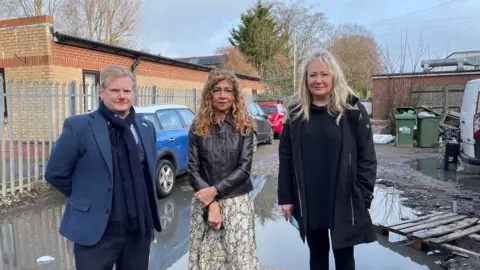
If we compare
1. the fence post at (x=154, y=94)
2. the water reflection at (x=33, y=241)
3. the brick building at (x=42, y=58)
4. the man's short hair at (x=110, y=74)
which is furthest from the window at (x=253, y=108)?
the man's short hair at (x=110, y=74)

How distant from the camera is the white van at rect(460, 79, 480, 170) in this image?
7.23 meters

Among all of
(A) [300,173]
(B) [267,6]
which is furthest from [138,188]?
(B) [267,6]

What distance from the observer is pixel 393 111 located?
15.6 meters

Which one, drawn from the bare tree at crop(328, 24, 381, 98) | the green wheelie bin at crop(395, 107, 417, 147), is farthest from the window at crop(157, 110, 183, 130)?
the bare tree at crop(328, 24, 381, 98)

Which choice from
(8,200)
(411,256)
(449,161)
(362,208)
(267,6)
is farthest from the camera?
(267,6)

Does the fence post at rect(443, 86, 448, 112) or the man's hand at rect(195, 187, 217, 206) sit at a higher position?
the fence post at rect(443, 86, 448, 112)

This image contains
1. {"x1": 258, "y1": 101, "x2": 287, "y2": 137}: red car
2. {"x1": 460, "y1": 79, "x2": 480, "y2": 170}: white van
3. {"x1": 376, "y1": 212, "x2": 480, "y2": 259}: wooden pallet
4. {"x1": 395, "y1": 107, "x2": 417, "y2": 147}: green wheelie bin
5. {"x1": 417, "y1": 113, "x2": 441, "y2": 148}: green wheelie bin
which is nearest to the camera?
{"x1": 376, "y1": 212, "x2": 480, "y2": 259}: wooden pallet

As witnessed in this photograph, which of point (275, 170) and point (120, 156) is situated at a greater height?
point (120, 156)

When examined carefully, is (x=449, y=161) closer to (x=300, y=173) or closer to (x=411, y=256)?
(x=411, y=256)

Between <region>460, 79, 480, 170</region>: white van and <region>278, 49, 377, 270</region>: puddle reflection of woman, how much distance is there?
5.94 metres

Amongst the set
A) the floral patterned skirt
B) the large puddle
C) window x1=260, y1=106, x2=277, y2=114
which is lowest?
the large puddle

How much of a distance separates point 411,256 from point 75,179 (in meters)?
3.61

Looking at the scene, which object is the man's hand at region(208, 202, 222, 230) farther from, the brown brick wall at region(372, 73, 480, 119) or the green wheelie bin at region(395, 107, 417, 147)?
the brown brick wall at region(372, 73, 480, 119)

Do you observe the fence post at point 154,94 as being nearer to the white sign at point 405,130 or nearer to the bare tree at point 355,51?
the white sign at point 405,130
